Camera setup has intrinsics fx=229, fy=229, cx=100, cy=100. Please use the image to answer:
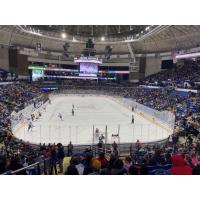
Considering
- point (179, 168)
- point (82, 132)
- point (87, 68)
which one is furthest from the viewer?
point (87, 68)

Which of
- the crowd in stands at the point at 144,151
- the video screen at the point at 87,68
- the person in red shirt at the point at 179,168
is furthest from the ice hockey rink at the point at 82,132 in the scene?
the video screen at the point at 87,68

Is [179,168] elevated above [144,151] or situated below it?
above

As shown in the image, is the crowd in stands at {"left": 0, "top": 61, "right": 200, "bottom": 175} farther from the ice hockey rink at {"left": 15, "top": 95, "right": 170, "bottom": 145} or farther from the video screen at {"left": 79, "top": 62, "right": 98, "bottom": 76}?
the video screen at {"left": 79, "top": 62, "right": 98, "bottom": 76}

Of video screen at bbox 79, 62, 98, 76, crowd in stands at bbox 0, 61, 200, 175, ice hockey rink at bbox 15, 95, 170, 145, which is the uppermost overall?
video screen at bbox 79, 62, 98, 76

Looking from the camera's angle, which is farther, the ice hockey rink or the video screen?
the video screen

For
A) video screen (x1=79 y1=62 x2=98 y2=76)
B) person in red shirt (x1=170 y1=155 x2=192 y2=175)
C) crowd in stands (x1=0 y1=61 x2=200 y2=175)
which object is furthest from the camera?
video screen (x1=79 y1=62 x2=98 y2=76)

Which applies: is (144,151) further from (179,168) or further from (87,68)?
(87,68)

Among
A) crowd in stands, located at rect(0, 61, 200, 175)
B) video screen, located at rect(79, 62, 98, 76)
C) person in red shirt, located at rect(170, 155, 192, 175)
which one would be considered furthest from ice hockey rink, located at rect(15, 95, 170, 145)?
video screen, located at rect(79, 62, 98, 76)

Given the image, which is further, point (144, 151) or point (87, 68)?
point (87, 68)

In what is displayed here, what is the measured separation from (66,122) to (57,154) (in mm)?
14679

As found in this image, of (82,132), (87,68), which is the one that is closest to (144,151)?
(82,132)

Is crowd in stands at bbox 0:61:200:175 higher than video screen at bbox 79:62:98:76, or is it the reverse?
A: video screen at bbox 79:62:98:76

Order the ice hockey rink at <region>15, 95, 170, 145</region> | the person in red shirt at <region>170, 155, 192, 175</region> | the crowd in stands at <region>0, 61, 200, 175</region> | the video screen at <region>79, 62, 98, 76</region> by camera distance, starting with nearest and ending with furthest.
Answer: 1. the person in red shirt at <region>170, 155, 192, 175</region>
2. the crowd in stands at <region>0, 61, 200, 175</region>
3. the ice hockey rink at <region>15, 95, 170, 145</region>
4. the video screen at <region>79, 62, 98, 76</region>

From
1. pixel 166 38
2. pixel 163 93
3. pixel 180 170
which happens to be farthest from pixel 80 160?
pixel 166 38
